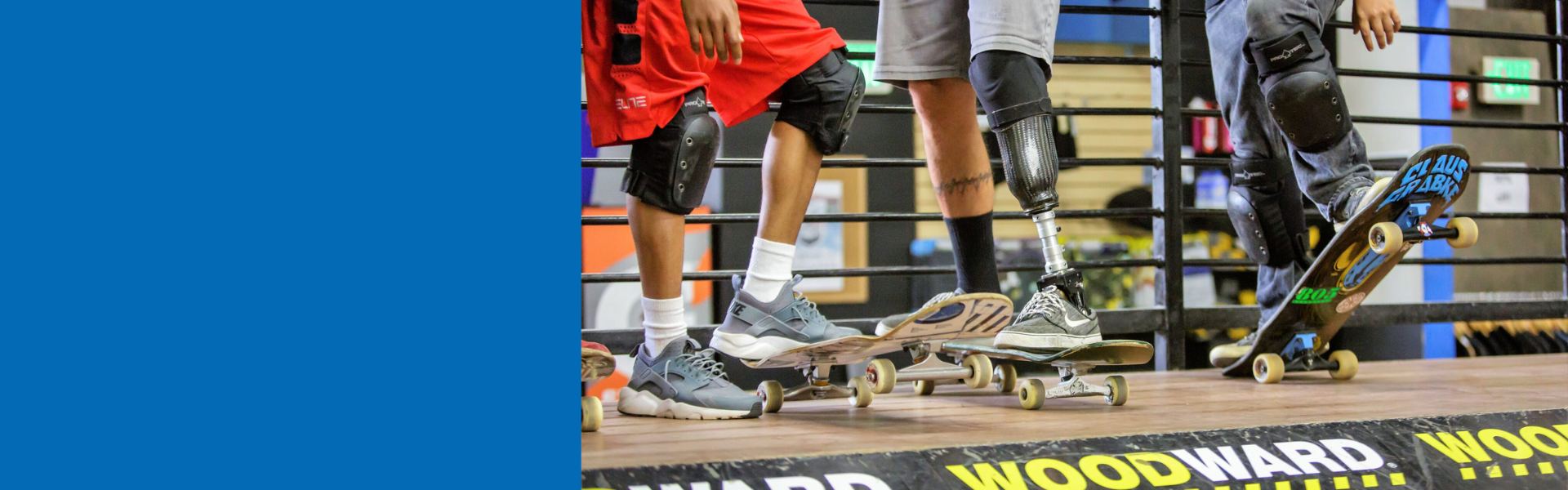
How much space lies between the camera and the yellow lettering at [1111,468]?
1.14 m

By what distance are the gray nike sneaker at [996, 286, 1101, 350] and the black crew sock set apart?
Result: 0.24 meters

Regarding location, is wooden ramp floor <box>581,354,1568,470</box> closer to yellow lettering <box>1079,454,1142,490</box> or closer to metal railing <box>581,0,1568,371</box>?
yellow lettering <box>1079,454,1142,490</box>

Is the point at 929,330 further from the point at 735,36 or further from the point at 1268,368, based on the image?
the point at 1268,368

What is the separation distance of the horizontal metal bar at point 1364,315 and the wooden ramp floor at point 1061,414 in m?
0.31

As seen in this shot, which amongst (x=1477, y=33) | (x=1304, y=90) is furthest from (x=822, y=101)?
(x=1477, y=33)

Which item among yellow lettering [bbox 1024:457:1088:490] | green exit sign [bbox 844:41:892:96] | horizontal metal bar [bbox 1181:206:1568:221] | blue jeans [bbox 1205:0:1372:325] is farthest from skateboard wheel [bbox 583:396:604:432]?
green exit sign [bbox 844:41:892:96]

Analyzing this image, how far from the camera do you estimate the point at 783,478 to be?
3.38ft

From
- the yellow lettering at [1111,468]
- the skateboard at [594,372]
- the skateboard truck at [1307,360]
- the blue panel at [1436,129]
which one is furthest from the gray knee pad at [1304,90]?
the blue panel at [1436,129]

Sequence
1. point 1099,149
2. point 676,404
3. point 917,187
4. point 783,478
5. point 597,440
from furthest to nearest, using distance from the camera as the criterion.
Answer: point 1099,149, point 917,187, point 676,404, point 597,440, point 783,478

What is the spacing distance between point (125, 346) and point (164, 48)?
22 centimetres

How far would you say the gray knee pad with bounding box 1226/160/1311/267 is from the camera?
2.06m

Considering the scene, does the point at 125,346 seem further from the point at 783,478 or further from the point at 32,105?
the point at 783,478

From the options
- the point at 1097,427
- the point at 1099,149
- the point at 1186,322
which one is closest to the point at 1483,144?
the point at 1099,149

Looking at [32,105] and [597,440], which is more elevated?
[32,105]
